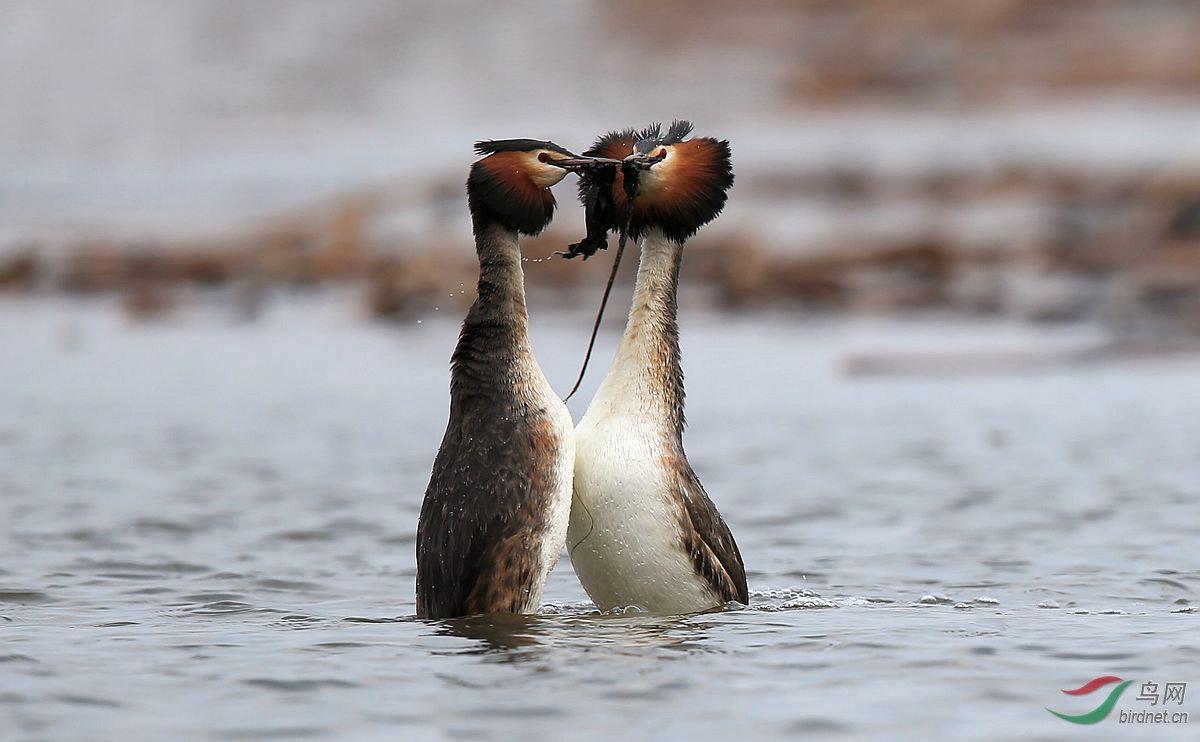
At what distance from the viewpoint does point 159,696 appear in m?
7.12

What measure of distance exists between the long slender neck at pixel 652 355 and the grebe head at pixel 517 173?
2.31 feet

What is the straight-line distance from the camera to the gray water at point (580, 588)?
695 centimetres

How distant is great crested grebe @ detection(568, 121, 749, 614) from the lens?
880cm

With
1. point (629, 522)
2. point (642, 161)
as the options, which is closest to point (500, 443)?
point (629, 522)

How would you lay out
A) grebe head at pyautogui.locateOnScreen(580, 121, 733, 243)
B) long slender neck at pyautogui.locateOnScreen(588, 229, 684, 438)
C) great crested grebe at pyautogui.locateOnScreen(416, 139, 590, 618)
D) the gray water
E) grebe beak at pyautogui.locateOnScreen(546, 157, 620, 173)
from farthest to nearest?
grebe head at pyautogui.locateOnScreen(580, 121, 733, 243) → long slender neck at pyautogui.locateOnScreen(588, 229, 684, 438) → grebe beak at pyautogui.locateOnScreen(546, 157, 620, 173) → great crested grebe at pyautogui.locateOnScreen(416, 139, 590, 618) → the gray water

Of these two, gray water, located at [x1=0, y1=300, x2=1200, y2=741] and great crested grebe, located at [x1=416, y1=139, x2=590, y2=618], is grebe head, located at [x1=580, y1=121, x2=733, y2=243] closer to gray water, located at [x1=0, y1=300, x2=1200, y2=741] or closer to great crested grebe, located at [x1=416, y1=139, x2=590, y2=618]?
great crested grebe, located at [x1=416, y1=139, x2=590, y2=618]

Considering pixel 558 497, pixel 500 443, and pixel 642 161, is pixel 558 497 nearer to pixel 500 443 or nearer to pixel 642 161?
pixel 500 443

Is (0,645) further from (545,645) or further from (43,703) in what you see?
(545,645)

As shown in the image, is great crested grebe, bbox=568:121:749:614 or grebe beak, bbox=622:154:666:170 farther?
grebe beak, bbox=622:154:666:170

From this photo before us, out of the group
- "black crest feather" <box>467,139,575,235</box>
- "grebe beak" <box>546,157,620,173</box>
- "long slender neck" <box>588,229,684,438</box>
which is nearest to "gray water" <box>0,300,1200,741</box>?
"long slender neck" <box>588,229,684,438</box>

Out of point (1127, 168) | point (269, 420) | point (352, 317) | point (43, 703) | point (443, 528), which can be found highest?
point (1127, 168)

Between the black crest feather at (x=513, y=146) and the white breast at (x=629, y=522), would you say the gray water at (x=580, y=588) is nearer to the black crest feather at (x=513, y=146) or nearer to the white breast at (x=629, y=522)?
the white breast at (x=629, y=522)

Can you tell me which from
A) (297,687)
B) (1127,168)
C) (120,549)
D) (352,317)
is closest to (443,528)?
(297,687)

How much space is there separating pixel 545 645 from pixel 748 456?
8728mm
